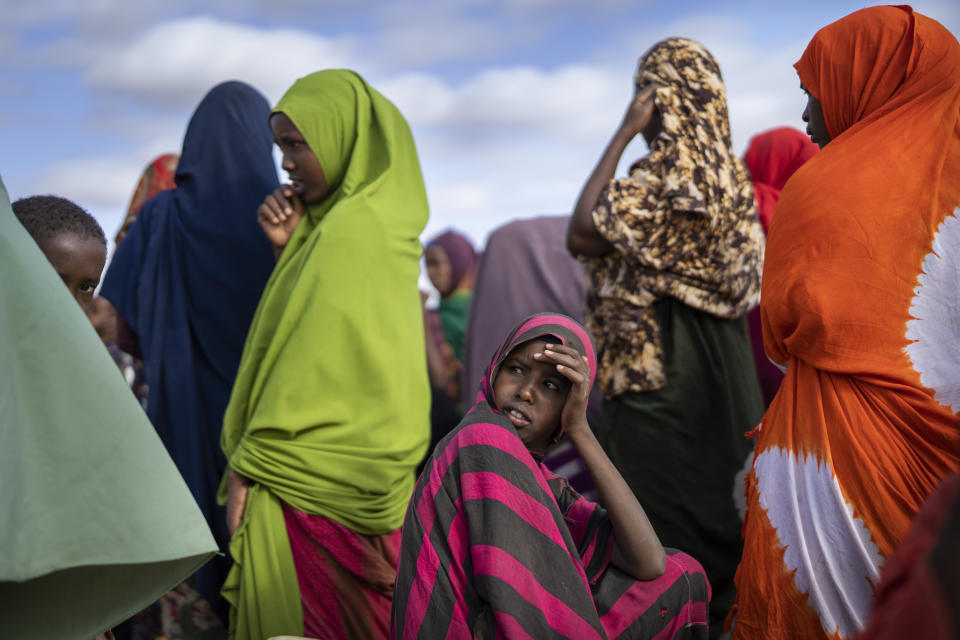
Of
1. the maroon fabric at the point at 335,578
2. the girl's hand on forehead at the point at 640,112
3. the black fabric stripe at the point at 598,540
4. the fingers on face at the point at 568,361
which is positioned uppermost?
the girl's hand on forehead at the point at 640,112

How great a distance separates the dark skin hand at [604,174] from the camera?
3.58 meters

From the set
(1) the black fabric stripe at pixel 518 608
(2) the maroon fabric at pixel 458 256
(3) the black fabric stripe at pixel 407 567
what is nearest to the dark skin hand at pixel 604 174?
(3) the black fabric stripe at pixel 407 567

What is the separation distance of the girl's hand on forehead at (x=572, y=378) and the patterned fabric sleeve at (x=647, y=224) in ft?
4.08

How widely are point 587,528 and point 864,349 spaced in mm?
880

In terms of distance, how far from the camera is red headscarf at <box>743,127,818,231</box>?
171 inches

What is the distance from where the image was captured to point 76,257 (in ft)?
7.64

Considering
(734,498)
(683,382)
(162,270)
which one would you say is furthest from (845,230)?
(162,270)

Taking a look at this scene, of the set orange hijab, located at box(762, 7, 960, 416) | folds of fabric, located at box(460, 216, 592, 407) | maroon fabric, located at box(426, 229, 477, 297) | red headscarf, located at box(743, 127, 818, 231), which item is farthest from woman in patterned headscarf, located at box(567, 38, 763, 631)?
maroon fabric, located at box(426, 229, 477, 297)

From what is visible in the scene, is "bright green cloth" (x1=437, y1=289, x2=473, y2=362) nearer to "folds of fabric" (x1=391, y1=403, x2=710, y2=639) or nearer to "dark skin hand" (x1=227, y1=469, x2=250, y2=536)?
"dark skin hand" (x1=227, y1=469, x2=250, y2=536)

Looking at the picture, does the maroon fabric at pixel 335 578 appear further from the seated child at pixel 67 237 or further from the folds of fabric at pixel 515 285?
the folds of fabric at pixel 515 285

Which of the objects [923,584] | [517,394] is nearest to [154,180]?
[517,394]

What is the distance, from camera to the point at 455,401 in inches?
253

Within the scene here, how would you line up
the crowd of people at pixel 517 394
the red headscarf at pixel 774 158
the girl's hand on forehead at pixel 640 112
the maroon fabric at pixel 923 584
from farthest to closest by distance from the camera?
1. the red headscarf at pixel 774 158
2. the girl's hand on forehead at pixel 640 112
3. the crowd of people at pixel 517 394
4. the maroon fabric at pixel 923 584

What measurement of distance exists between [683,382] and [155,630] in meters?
2.29
